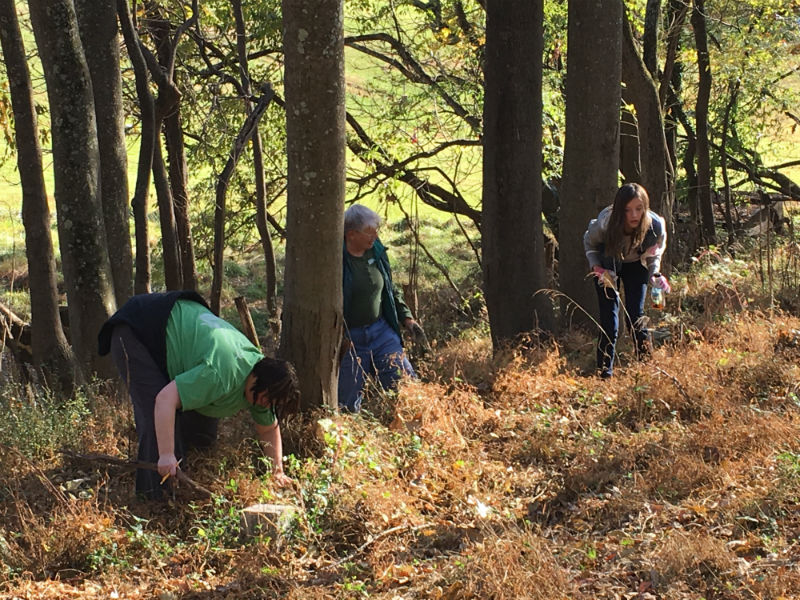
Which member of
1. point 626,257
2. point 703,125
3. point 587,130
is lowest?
point 626,257

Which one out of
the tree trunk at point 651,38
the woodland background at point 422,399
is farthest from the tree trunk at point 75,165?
the tree trunk at point 651,38

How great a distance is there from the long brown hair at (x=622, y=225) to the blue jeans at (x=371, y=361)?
6.46ft

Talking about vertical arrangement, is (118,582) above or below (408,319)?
below

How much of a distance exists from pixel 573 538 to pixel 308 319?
2307 millimetres

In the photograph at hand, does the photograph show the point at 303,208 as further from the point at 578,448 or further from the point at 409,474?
the point at 578,448

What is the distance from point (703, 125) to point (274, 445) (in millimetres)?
12458

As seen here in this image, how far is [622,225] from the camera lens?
739 cm

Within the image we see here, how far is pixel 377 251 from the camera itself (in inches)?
279

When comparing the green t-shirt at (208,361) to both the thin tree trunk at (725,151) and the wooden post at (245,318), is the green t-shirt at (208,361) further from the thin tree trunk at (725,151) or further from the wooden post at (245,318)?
the thin tree trunk at (725,151)

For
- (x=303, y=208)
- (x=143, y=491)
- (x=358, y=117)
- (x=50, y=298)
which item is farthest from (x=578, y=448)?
(x=358, y=117)

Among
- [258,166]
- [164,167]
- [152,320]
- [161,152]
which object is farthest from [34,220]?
[152,320]

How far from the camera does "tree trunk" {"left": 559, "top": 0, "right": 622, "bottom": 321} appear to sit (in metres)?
8.81

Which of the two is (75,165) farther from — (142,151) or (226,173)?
(142,151)

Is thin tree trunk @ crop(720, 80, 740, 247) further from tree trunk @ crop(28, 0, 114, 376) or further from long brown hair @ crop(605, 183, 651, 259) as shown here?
tree trunk @ crop(28, 0, 114, 376)
